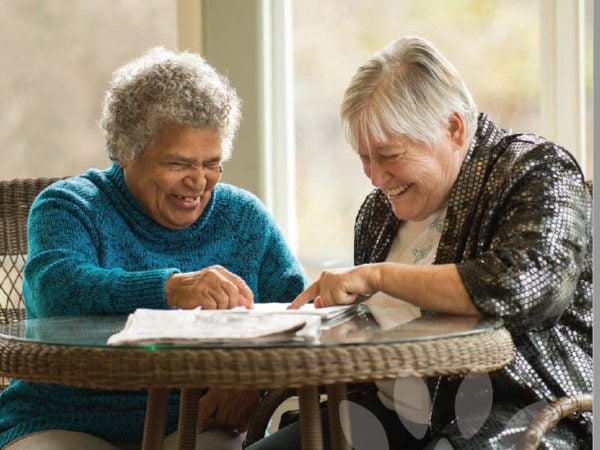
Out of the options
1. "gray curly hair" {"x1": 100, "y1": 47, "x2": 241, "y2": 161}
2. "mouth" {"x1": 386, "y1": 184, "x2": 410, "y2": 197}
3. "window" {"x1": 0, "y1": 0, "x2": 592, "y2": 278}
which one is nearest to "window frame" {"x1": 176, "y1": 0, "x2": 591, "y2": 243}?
"window" {"x1": 0, "y1": 0, "x2": 592, "y2": 278}

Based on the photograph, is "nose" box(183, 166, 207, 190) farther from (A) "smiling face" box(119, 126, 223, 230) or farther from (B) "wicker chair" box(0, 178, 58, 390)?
(B) "wicker chair" box(0, 178, 58, 390)

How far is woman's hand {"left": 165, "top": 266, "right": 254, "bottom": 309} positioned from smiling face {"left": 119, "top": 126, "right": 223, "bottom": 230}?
375mm

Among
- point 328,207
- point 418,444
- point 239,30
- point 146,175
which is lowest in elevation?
point 418,444

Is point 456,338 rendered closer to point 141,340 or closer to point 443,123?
point 141,340

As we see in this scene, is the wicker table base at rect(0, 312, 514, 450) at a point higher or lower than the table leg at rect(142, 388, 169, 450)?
higher

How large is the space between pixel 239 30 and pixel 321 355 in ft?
7.22

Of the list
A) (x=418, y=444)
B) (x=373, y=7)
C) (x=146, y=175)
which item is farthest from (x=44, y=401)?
(x=373, y=7)

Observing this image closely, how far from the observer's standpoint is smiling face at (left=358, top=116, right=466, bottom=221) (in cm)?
206

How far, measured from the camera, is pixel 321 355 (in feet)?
4.64

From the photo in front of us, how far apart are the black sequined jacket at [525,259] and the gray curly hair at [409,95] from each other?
109 millimetres

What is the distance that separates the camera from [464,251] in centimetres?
200

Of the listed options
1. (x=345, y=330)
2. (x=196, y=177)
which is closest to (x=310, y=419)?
A: (x=345, y=330)

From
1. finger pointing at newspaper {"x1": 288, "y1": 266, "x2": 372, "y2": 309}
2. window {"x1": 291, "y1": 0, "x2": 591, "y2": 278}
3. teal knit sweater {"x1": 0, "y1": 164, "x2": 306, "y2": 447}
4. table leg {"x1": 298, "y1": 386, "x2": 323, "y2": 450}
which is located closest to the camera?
table leg {"x1": 298, "y1": 386, "x2": 323, "y2": 450}

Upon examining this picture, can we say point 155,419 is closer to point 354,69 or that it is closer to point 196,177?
point 196,177
